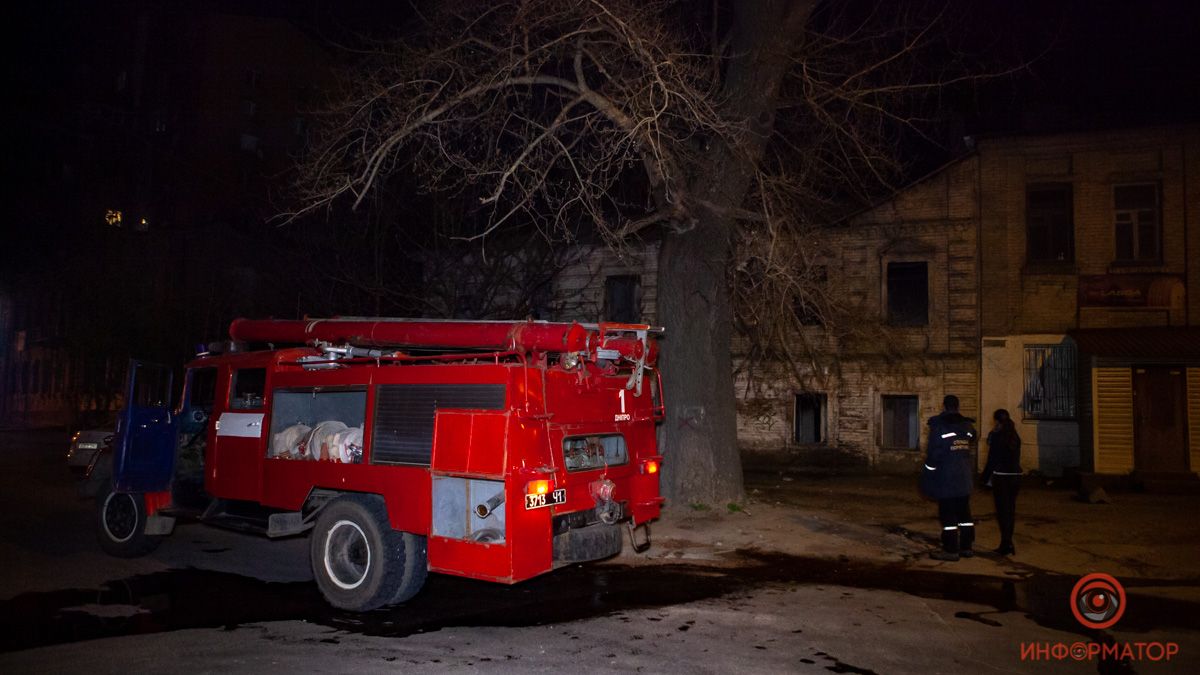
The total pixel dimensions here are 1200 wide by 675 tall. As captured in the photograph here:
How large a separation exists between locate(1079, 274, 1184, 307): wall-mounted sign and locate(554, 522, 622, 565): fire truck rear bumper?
1551cm

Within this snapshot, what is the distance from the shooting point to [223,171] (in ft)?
135

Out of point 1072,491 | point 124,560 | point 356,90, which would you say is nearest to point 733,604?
point 124,560

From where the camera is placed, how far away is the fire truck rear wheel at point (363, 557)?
22.9 ft

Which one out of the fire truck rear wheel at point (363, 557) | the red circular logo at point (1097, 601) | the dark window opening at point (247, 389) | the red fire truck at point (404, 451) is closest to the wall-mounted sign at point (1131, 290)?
the red circular logo at point (1097, 601)

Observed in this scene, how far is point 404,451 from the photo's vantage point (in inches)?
282

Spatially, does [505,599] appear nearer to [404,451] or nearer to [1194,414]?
[404,451]

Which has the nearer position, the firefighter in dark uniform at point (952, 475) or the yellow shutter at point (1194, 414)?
the firefighter in dark uniform at point (952, 475)

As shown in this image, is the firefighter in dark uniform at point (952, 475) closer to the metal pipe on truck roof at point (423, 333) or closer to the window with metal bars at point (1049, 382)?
the metal pipe on truck roof at point (423, 333)

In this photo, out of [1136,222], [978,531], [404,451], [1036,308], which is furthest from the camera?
[1036,308]

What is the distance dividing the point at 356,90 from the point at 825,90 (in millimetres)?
6783

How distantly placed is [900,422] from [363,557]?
16.4 meters

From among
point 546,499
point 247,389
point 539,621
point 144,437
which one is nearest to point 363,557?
point 539,621

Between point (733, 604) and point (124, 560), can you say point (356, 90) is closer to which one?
point (124, 560)

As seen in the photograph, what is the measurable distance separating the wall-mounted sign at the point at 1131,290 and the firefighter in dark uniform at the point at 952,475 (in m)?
11.2
